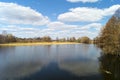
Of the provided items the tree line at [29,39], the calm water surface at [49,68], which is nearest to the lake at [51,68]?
the calm water surface at [49,68]

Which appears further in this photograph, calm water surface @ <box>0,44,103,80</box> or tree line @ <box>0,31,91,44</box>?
tree line @ <box>0,31,91,44</box>

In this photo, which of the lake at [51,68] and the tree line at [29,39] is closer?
the lake at [51,68]

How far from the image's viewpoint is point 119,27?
133ft

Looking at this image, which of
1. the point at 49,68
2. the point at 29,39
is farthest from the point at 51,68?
the point at 29,39

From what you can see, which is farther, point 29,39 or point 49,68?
point 29,39

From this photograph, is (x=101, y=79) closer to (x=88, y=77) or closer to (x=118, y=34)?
(x=88, y=77)

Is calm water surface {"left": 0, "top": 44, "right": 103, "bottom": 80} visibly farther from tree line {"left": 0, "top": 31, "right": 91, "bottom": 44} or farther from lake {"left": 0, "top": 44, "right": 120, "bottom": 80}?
tree line {"left": 0, "top": 31, "right": 91, "bottom": 44}

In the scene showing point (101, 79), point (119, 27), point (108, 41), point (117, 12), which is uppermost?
point (117, 12)

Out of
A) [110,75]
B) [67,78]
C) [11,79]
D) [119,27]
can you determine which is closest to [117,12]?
[119,27]

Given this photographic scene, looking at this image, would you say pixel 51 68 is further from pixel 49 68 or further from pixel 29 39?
pixel 29 39

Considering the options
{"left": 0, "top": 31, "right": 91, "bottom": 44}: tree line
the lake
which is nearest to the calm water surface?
the lake

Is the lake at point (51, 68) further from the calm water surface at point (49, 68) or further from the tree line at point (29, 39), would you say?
the tree line at point (29, 39)

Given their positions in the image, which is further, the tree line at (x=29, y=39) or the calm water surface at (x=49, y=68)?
the tree line at (x=29, y=39)

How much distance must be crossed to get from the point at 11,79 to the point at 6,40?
102m
